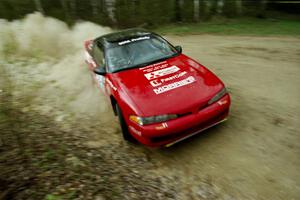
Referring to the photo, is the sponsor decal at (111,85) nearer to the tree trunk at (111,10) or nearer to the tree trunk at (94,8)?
the tree trunk at (111,10)

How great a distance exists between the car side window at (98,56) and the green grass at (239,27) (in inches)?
297

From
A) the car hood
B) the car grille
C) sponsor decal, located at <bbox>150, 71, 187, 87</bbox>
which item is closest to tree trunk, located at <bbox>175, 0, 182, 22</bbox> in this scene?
the car hood

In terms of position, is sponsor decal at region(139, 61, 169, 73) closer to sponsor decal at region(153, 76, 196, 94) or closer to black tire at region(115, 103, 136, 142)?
sponsor decal at region(153, 76, 196, 94)

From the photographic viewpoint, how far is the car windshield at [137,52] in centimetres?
552

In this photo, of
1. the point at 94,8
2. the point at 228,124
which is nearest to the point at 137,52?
the point at 228,124

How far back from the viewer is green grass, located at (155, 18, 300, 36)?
12203mm

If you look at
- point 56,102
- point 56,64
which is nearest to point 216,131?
point 56,102

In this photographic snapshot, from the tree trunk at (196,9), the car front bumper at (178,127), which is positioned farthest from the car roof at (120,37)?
the tree trunk at (196,9)

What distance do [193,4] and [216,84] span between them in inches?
539

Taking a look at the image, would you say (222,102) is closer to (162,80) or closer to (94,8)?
(162,80)

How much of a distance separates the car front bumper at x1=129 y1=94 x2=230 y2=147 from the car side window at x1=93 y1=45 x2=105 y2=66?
1.99 metres

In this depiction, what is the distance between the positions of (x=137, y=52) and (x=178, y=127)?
6.92 ft

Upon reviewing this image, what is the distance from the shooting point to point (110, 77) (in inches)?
208

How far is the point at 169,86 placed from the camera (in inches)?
184
